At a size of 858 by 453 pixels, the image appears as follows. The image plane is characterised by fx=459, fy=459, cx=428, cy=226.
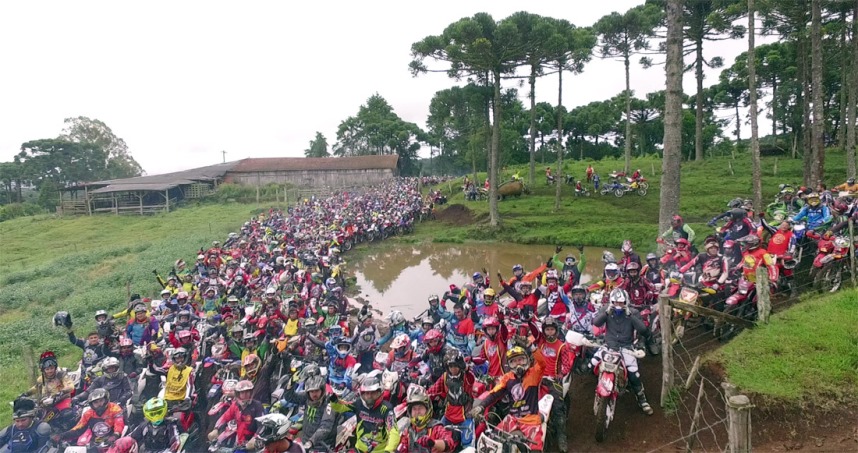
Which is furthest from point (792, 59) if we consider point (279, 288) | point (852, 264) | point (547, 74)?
point (279, 288)

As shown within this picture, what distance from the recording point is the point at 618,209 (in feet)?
90.9

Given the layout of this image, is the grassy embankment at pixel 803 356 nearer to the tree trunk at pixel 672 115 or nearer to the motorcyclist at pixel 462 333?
the motorcyclist at pixel 462 333

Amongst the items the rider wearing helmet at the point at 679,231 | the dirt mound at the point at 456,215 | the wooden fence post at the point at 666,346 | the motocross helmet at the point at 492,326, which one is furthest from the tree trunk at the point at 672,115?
the dirt mound at the point at 456,215

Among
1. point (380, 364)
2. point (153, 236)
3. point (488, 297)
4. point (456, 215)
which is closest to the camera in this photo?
point (380, 364)

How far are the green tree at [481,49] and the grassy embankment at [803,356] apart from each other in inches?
723

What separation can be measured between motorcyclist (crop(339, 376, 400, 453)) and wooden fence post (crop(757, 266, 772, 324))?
5539 millimetres

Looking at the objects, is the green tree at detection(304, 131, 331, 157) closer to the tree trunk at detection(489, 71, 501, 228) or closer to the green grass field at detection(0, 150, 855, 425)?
the green grass field at detection(0, 150, 855, 425)

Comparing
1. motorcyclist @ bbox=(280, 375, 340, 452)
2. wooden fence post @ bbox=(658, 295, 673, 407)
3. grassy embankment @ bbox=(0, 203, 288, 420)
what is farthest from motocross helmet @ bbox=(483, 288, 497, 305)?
grassy embankment @ bbox=(0, 203, 288, 420)

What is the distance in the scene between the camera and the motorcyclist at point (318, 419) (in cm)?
582

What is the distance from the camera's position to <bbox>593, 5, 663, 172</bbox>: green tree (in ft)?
88.2

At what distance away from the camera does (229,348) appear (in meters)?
8.69

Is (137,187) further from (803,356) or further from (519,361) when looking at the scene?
(803,356)

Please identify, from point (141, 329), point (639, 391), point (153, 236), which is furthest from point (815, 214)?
point (153, 236)

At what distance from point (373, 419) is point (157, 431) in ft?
10.6
